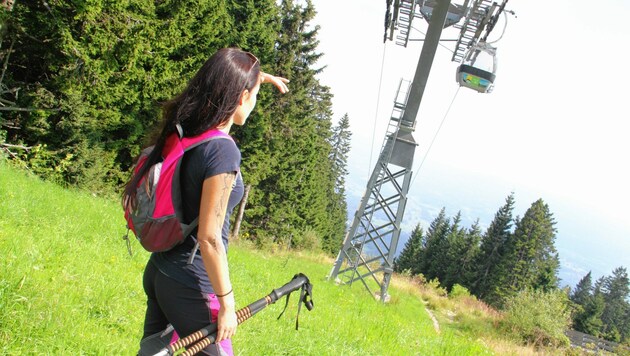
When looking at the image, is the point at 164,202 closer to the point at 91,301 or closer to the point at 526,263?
the point at 91,301

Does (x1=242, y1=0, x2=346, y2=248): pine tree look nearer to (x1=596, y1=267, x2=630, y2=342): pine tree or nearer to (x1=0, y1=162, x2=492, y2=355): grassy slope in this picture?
(x1=0, y1=162, x2=492, y2=355): grassy slope

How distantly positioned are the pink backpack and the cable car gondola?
11.4m

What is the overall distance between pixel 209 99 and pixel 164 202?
563 millimetres

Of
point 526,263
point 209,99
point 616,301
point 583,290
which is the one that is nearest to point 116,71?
point 209,99

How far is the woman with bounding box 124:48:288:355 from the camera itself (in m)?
1.91

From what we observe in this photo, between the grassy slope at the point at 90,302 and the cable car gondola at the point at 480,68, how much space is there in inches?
298

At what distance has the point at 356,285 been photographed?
1491 cm

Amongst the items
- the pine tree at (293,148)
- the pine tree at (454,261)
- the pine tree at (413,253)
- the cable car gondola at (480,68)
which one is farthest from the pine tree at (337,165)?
the cable car gondola at (480,68)

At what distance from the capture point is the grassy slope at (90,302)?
3.29 metres

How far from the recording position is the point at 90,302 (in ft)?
13.4

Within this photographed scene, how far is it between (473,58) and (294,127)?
55.7 ft

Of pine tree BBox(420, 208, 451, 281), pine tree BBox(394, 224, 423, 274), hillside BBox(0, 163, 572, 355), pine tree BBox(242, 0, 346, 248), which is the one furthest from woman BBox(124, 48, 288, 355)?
pine tree BBox(394, 224, 423, 274)

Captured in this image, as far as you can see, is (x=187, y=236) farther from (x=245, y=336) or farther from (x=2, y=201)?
(x=2, y=201)

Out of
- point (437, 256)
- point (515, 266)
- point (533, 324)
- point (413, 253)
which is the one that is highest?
point (533, 324)
